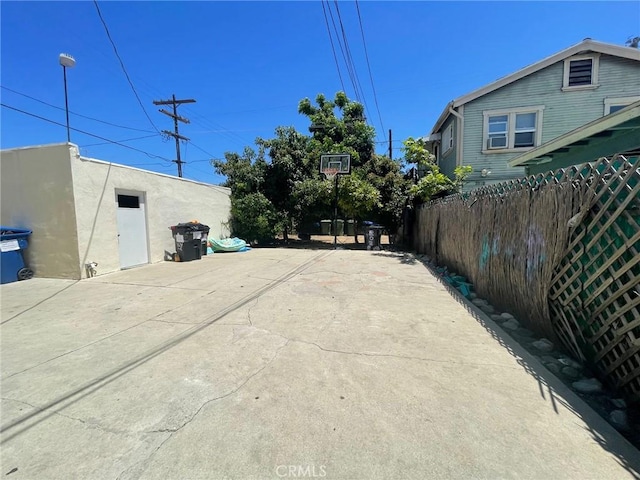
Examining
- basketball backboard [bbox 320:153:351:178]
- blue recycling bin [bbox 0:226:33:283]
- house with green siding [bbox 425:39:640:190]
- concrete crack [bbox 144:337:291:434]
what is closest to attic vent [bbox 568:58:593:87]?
house with green siding [bbox 425:39:640:190]

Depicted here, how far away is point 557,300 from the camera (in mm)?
3422

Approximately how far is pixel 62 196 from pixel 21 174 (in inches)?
60.8

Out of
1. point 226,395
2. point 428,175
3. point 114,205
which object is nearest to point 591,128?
point 428,175

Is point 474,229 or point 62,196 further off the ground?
point 62,196

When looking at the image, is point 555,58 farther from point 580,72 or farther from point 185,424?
point 185,424

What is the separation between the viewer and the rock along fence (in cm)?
251

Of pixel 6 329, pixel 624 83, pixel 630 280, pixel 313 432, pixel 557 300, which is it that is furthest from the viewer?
pixel 624 83

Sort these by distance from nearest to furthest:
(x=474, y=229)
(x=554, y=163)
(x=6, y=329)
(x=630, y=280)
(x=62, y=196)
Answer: (x=630, y=280) < (x=6, y=329) < (x=474, y=229) < (x=62, y=196) < (x=554, y=163)

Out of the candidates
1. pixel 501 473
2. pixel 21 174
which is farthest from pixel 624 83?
pixel 21 174

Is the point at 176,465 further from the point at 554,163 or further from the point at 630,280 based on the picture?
the point at 554,163

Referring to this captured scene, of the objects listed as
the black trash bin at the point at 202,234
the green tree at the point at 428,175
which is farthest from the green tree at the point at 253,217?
the green tree at the point at 428,175

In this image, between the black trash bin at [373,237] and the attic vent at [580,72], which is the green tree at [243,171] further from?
the attic vent at [580,72]

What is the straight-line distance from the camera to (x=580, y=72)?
12.0 metres

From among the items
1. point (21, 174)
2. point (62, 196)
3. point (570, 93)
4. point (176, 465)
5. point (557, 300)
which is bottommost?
point (176, 465)
